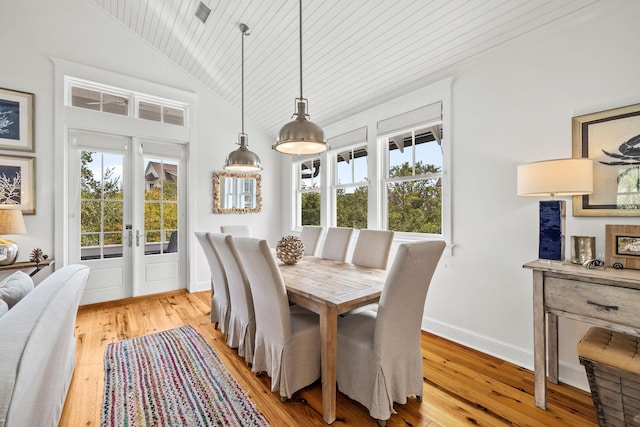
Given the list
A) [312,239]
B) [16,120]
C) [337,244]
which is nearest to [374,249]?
[337,244]

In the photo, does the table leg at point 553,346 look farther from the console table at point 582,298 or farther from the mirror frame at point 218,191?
the mirror frame at point 218,191

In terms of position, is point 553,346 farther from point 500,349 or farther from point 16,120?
point 16,120

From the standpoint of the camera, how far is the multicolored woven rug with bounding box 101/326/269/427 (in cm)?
175

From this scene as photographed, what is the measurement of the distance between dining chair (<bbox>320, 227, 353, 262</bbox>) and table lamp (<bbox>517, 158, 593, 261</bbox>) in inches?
64.1

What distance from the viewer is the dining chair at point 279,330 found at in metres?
1.83

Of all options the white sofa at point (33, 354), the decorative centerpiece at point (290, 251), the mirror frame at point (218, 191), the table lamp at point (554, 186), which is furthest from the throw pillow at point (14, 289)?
the table lamp at point (554, 186)

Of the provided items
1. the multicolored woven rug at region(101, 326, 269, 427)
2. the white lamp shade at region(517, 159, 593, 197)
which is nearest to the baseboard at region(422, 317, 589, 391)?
the white lamp shade at region(517, 159, 593, 197)

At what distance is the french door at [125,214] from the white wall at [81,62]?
0.26m

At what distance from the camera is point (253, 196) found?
5.00 meters

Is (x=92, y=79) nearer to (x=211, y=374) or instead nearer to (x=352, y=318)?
(x=211, y=374)

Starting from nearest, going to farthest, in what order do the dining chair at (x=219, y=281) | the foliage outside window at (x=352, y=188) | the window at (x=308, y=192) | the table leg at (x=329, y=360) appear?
the table leg at (x=329, y=360) → the dining chair at (x=219, y=281) → the foliage outside window at (x=352, y=188) → the window at (x=308, y=192)

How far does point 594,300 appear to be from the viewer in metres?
1.59

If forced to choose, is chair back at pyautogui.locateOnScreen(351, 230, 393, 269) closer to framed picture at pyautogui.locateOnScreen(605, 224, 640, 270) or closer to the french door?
framed picture at pyautogui.locateOnScreen(605, 224, 640, 270)

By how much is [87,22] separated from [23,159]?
189 centimetres
